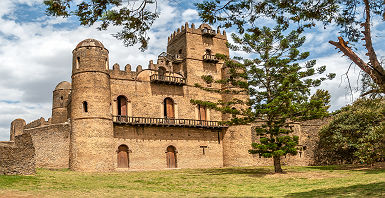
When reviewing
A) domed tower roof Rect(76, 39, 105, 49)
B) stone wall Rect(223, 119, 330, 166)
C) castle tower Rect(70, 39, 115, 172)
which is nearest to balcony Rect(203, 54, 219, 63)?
stone wall Rect(223, 119, 330, 166)

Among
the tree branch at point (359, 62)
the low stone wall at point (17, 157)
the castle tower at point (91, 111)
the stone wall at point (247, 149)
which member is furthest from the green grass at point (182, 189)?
the stone wall at point (247, 149)

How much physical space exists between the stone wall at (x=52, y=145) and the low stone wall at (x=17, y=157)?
6388mm

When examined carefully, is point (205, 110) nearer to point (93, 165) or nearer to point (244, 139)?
point (244, 139)

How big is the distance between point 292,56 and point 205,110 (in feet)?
34.3

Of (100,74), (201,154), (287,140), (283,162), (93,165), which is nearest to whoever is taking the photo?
(287,140)

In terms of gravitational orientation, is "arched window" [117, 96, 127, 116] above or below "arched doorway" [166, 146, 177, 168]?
above

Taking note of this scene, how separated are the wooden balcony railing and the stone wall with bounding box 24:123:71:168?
7.26 metres

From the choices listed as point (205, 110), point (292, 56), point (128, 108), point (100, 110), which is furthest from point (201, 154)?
point (292, 56)

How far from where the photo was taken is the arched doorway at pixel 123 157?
2711 cm

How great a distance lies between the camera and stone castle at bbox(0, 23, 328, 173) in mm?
25531

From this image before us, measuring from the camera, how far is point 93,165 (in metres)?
24.7

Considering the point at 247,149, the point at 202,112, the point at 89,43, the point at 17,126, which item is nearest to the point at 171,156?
the point at 202,112

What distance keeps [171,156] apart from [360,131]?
1371 centimetres

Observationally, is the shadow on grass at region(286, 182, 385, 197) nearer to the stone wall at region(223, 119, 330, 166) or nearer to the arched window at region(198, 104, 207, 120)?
the stone wall at region(223, 119, 330, 166)
